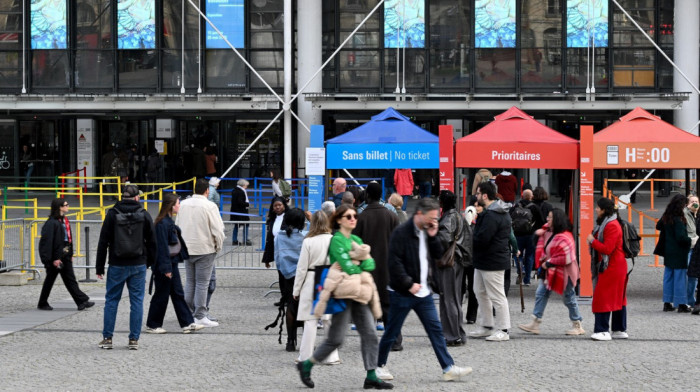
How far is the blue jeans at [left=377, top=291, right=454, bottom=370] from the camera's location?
9.15 metres

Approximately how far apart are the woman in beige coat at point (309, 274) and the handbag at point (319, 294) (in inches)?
→ 1.5

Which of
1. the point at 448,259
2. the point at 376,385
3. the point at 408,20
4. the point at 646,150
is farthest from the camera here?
the point at 408,20

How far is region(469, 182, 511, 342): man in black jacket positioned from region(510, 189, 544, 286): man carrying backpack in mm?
4452

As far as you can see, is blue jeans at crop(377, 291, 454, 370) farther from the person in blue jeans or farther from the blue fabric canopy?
the blue fabric canopy

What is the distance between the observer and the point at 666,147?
15.2 meters

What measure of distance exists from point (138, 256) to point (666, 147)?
835 centimetres

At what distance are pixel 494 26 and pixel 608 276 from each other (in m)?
19.1

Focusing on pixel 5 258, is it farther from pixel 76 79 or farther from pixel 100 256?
pixel 76 79

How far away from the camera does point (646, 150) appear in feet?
50.0

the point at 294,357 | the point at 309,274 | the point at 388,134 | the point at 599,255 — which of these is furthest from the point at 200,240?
the point at 388,134

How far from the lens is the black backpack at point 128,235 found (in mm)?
10875

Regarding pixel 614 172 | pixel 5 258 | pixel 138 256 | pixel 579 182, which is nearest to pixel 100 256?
pixel 138 256

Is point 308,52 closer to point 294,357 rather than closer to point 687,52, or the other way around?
point 687,52

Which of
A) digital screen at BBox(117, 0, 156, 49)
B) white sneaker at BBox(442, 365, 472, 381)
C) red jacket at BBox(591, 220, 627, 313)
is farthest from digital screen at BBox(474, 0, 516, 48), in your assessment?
white sneaker at BBox(442, 365, 472, 381)
